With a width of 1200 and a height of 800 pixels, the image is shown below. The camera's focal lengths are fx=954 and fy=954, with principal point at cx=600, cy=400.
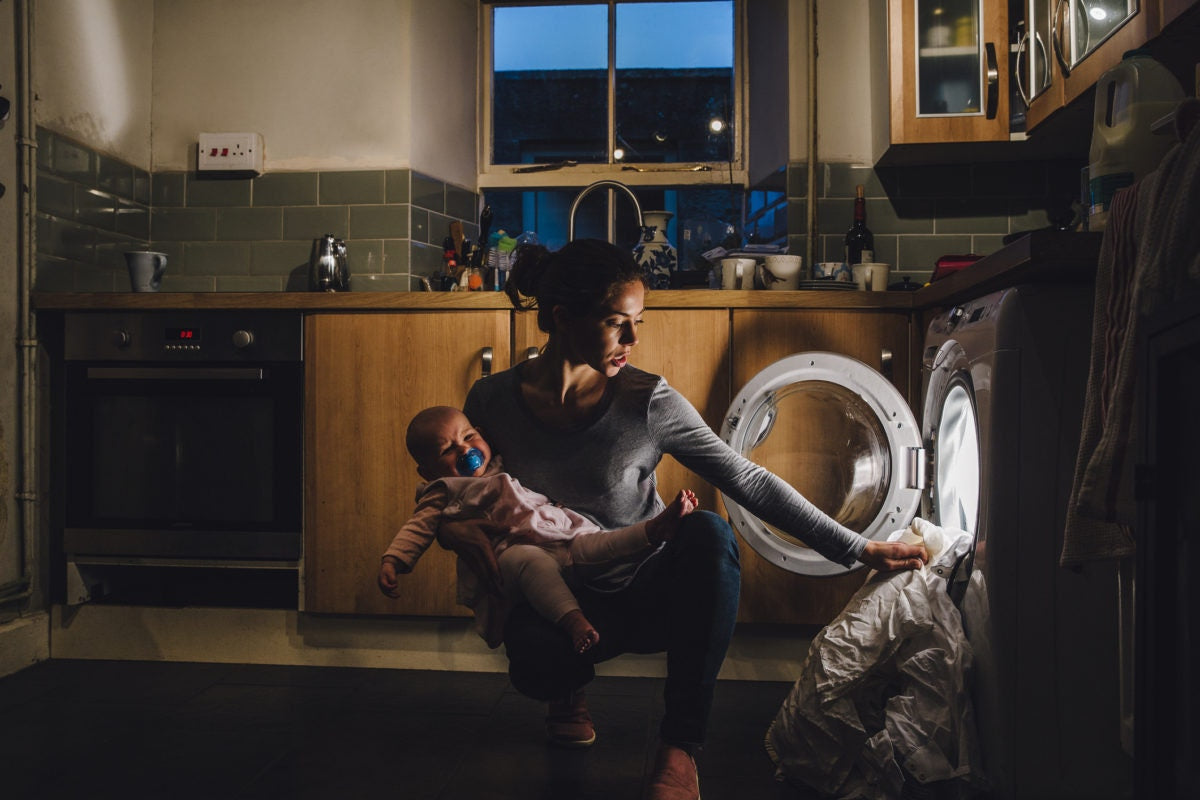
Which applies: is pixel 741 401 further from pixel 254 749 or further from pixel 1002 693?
pixel 254 749

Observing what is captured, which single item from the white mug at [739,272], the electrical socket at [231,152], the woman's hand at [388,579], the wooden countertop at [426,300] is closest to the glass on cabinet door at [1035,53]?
the wooden countertop at [426,300]

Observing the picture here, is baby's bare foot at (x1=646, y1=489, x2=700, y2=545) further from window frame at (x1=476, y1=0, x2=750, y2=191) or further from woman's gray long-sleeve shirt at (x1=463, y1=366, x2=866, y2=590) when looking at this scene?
window frame at (x1=476, y1=0, x2=750, y2=191)

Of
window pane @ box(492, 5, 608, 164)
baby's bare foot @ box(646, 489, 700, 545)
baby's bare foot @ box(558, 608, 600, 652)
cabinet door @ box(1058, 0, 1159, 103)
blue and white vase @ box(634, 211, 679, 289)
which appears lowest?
baby's bare foot @ box(558, 608, 600, 652)

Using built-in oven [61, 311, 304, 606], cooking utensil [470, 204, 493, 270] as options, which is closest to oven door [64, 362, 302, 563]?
built-in oven [61, 311, 304, 606]

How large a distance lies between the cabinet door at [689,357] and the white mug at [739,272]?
0.80 feet

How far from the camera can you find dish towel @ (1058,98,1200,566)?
114 centimetres

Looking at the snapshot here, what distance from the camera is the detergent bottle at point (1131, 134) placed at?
5.24ft

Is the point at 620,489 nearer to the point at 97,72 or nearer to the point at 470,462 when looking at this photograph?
the point at 470,462

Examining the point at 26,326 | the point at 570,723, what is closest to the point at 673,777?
the point at 570,723

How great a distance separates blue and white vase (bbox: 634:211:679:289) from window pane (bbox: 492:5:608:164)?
0.55 meters

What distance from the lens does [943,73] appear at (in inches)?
105

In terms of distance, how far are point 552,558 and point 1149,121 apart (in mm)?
1250

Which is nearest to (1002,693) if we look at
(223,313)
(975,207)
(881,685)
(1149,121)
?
(881,685)

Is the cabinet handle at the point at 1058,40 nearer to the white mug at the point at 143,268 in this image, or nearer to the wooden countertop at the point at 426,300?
the wooden countertop at the point at 426,300
